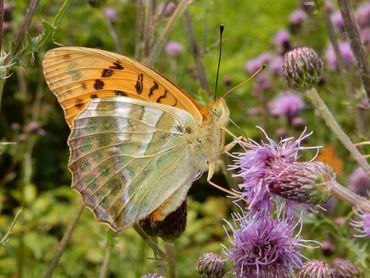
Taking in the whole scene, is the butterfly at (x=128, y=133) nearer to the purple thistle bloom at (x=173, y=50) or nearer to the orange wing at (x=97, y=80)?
the orange wing at (x=97, y=80)

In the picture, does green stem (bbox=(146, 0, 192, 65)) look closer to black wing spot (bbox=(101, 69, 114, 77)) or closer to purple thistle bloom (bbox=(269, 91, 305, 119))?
black wing spot (bbox=(101, 69, 114, 77))

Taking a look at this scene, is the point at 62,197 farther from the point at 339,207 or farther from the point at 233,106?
the point at 339,207

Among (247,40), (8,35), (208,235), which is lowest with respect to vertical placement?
(208,235)

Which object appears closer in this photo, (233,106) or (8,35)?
(8,35)

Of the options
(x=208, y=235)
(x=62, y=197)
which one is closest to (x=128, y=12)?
(x=62, y=197)

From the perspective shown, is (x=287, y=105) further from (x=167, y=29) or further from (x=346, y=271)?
(x=346, y=271)

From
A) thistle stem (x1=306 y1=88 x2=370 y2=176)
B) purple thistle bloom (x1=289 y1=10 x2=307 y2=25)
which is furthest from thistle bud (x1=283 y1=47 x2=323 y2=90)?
purple thistle bloom (x1=289 y1=10 x2=307 y2=25)

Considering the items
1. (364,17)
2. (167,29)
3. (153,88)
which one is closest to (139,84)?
(153,88)
